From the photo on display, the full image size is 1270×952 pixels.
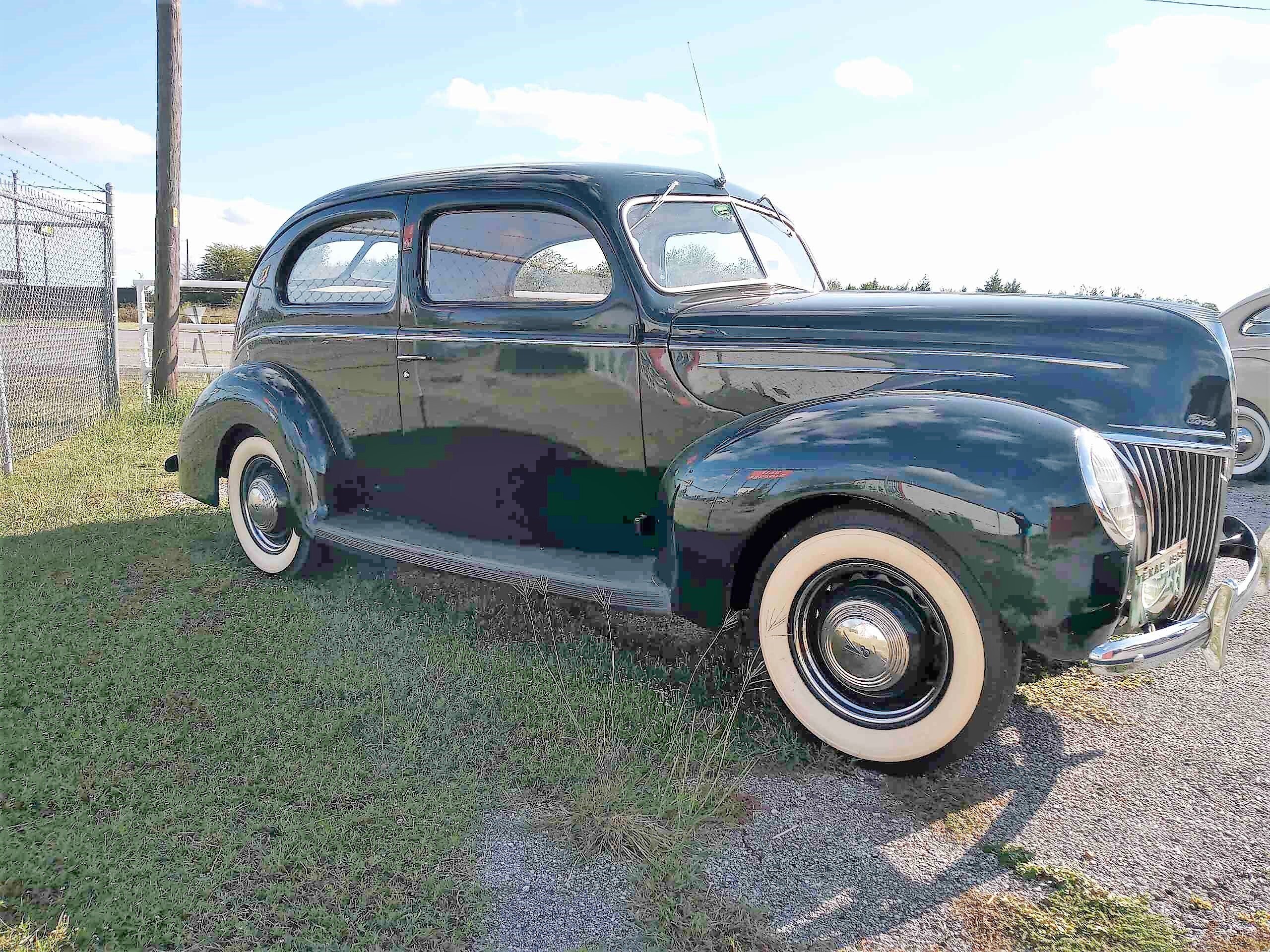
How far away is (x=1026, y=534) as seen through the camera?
98.1 inches

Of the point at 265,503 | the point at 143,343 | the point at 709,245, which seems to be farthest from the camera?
the point at 143,343

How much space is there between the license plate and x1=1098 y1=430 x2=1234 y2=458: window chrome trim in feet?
1.00

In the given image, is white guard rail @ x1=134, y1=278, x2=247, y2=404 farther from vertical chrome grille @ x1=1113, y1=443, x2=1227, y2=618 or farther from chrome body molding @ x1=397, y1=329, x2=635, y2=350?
vertical chrome grille @ x1=1113, y1=443, x2=1227, y2=618

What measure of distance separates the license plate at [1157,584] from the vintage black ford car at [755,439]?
0.05ft

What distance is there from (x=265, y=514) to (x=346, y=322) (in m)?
1.17

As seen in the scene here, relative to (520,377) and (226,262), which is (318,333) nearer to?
(520,377)

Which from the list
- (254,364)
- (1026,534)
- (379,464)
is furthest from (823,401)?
(254,364)

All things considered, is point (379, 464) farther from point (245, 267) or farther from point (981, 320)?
point (245, 267)

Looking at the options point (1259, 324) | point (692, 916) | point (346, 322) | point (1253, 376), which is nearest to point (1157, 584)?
point (692, 916)

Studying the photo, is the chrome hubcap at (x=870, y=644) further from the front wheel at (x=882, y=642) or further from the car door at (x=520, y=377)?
the car door at (x=520, y=377)

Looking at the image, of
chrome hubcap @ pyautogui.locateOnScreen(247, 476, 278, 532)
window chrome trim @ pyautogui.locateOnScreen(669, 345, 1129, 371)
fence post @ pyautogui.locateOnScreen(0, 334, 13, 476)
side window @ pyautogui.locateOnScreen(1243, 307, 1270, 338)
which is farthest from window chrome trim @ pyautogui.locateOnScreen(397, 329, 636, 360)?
side window @ pyautogui.locateOnScreen(1243, 307, 1270, 338)

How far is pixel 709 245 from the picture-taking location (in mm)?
3879

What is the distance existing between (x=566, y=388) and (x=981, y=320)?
1.56 metres

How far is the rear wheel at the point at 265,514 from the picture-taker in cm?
466
